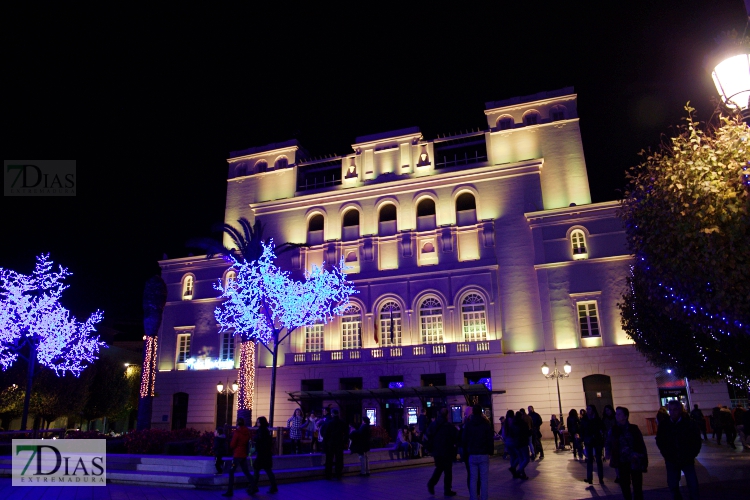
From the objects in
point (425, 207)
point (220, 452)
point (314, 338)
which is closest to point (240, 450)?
point (220, 452)

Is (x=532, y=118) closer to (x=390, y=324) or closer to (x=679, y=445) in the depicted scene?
(x=390, y=324)

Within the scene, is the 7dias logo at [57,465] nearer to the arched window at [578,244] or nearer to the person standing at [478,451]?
the person standing at [478,451]

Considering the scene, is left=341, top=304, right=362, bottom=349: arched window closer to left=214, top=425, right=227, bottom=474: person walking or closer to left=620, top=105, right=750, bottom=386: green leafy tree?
left=214, top=425, right=227, bottom=474: person walking

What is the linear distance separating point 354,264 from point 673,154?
27857 millimetres

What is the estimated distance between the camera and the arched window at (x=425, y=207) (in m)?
36.9

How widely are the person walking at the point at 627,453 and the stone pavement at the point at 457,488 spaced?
150cm

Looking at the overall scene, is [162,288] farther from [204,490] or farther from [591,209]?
[591,209]

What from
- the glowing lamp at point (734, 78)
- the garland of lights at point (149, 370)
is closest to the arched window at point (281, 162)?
the garland of lights at point (149, 370)

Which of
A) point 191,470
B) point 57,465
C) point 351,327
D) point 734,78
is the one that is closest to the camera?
point 734,78

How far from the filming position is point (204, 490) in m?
12.9

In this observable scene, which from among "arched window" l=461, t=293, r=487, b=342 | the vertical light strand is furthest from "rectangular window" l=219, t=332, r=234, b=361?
"arched window" l=461, t=293, r=487, b=342

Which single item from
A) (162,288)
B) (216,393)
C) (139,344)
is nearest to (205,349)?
(216,393)

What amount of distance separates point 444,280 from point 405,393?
26.8 ft

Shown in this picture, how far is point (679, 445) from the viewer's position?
28.4 feet
